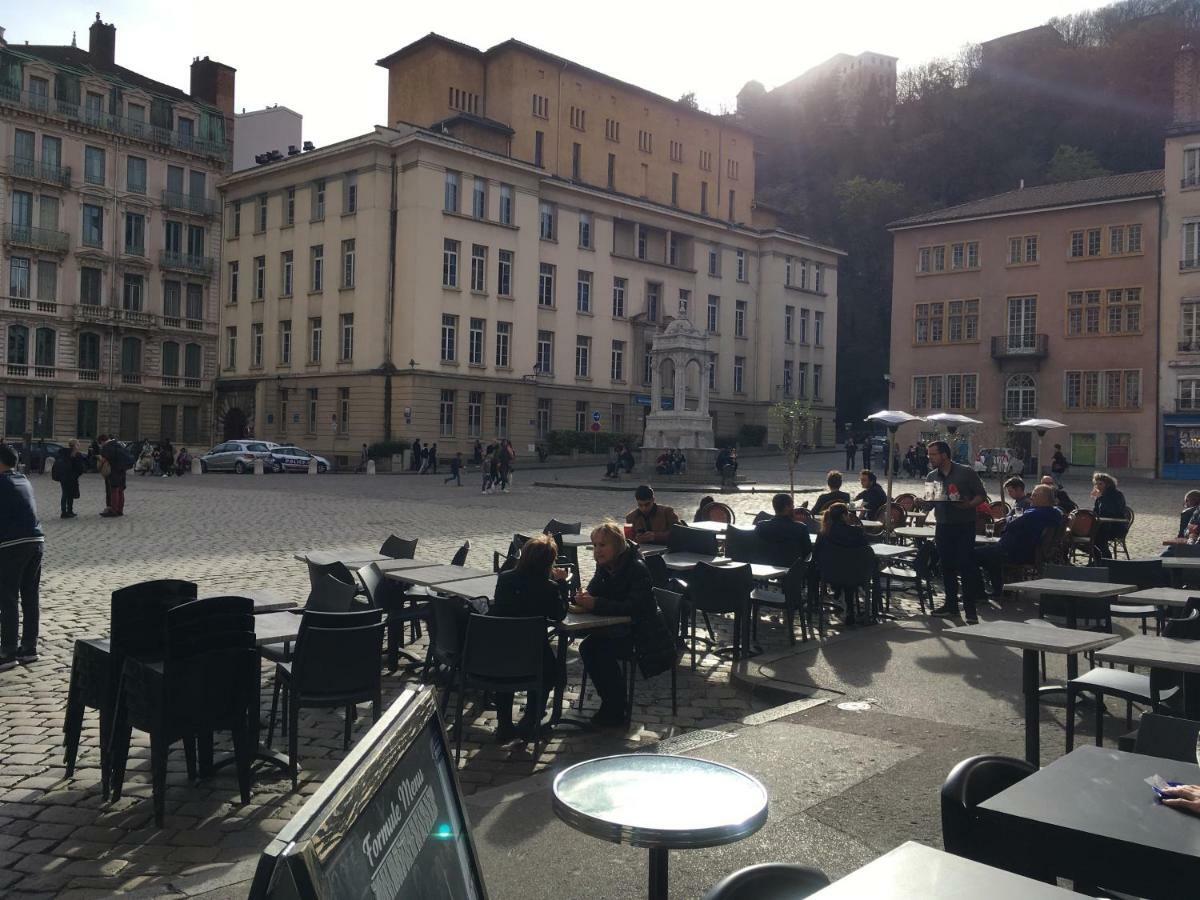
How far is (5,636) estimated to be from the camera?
26.0 ft

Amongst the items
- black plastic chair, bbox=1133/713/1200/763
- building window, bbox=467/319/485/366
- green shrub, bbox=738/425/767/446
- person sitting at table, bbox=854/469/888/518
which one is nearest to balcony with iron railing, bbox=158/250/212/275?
building window, bbox=467/319/485/366

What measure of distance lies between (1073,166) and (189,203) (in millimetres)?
58281

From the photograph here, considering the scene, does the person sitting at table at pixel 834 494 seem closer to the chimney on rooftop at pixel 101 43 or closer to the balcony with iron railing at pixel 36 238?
the balcony with iron railing at pixel 36 238

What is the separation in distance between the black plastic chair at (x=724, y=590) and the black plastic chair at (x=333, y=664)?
3.58m

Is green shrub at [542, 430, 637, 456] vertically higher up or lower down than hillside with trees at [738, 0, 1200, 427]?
lower down

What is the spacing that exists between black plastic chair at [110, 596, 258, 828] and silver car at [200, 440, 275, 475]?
37.0m

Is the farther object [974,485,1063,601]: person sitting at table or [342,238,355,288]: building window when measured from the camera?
[342,238,355,288]: building window

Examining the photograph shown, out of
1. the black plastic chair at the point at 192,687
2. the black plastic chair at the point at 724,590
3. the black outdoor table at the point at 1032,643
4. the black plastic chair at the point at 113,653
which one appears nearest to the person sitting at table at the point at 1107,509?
the black plastic chair at the point at 724,590

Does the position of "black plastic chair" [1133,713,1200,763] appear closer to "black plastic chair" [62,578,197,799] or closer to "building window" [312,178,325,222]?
"black plastic chair" [62,578,197,799]

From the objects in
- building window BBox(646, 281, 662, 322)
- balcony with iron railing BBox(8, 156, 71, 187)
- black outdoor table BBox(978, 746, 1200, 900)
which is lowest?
black outdoor table BBox(978, 746, 1200, 900)

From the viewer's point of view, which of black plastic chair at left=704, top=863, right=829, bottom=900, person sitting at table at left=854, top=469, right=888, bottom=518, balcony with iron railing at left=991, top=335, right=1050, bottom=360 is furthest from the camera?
balcony with iron railing at left=991, top=335, right=1050, bottom=360

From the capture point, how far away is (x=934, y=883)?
2014mm

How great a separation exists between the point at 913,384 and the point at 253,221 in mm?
37316

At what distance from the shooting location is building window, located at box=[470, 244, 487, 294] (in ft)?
157
